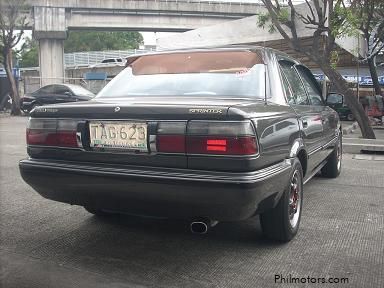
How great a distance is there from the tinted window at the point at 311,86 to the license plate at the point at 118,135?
7.99ft

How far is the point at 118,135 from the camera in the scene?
124 inches

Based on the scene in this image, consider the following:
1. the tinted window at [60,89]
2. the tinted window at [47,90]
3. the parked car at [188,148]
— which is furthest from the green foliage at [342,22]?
the tinted window at [47,90]

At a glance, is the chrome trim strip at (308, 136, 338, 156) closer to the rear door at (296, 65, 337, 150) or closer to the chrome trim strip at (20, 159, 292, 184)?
the rear door at (296, 65, 337, 150)

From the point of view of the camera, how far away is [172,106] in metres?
3.06

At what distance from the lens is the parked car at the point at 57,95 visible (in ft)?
58.9

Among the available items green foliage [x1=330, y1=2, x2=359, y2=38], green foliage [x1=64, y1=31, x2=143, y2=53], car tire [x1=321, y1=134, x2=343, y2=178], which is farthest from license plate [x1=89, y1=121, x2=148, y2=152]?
green foliage [x1=64, y1=31, x2=143, y2=53]

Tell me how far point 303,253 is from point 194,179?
3.80 ft

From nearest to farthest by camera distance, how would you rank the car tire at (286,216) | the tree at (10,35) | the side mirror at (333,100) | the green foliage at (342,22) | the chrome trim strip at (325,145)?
1. the car tire at (286,216)
2. the chrome trim strip at (325,145)
3. the side mirror at (333,100)
4. the green foliage at (342,22)
5. the tree at (10,35)

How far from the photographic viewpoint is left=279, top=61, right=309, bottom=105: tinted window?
4332 mm

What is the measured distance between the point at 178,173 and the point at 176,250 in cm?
85

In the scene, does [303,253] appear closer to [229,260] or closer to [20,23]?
[229,260]

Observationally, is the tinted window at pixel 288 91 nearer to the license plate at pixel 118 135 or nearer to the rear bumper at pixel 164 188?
the rear bumper at pixel 164 188

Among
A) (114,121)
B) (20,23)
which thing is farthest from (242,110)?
(20,23)

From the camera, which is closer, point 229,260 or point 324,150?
point 229,260
